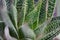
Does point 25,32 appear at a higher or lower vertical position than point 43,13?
lower

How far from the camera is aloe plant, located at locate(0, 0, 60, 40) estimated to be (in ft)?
3.11

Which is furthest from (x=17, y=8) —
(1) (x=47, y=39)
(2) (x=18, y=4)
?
(1) (x=47, y=39)

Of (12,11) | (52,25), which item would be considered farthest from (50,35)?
(12,11)

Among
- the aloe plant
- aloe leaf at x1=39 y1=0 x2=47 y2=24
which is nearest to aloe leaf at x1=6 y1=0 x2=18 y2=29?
the aloe plant

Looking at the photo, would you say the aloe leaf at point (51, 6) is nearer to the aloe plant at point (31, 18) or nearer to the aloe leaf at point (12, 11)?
the aloe plant at point (31, 18)

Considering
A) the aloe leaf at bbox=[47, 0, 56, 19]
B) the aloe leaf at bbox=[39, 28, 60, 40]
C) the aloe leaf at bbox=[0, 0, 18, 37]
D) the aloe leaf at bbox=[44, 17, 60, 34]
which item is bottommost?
the aloe leaf at bbox=[39, 28, 60, 40]

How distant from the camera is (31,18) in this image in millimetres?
975

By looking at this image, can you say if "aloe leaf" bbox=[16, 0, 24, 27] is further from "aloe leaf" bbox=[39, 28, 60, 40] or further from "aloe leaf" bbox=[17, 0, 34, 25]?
"aloe leaf" bbox=[39, 28, 60, 40]

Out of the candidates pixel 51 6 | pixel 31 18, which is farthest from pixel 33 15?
pixel 51 6

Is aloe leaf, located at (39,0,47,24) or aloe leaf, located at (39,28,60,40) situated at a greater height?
aloe leaf, located at (39,0,47,24)

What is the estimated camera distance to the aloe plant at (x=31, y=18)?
3.11 feet

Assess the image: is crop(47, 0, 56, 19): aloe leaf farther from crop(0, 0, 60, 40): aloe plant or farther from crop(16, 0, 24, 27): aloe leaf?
crop(16, 0, 24, 27): aloe leaf

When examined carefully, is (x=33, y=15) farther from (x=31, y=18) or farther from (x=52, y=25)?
(x=52, y=25)

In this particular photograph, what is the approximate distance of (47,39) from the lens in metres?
0.97
